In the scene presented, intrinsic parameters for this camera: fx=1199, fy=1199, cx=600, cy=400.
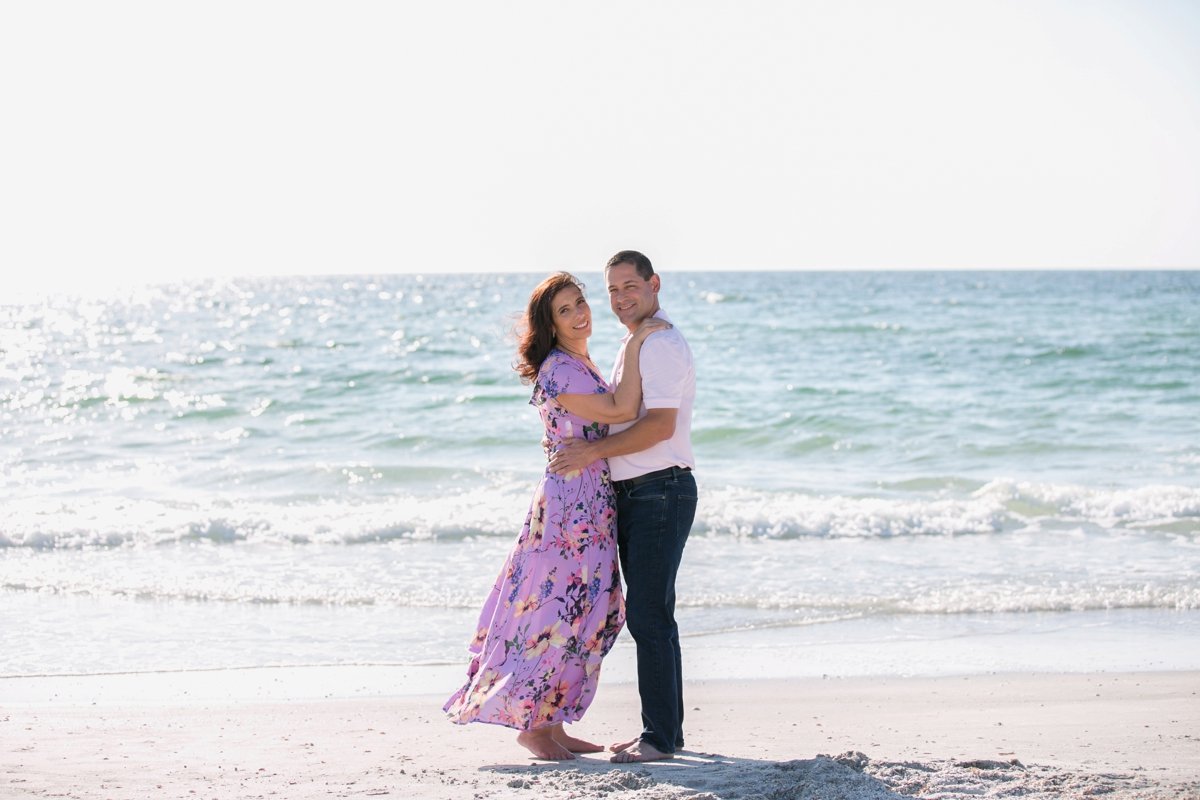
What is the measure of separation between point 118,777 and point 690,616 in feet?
12.4

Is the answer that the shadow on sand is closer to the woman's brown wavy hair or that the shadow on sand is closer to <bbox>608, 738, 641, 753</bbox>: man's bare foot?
<bbox>608, 738, 641, 753</bbox>: man's bare foot

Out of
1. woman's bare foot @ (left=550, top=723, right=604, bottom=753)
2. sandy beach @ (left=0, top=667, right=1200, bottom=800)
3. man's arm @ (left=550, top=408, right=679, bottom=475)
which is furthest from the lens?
woman's bare foot @ (left=550, top=723, right=604, bottom=753)

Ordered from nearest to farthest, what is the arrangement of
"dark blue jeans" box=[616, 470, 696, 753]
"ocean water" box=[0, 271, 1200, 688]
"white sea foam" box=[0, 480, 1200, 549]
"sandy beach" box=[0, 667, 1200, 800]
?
1. "sandy beach" box=[0, 667, 1200, 800]
2. "dark blue jeans" box=[616, 470, 696, 753]
3. "ocean water" box=[0, 271, 1200, 688]
4. "white sea foam" box=[0, 480, 1200, 549]

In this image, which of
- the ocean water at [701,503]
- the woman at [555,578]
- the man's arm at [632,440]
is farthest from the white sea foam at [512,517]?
the man's arm at [632,440]

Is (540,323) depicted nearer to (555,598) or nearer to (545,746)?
(555,598)

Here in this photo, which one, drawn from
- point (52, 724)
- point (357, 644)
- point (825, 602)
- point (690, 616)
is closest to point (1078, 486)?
point (825, 602)

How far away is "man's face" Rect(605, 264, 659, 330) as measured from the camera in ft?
14.0

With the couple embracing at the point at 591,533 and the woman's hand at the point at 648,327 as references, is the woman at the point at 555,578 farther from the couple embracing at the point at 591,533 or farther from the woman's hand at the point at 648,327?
the woman's hand at the point at 648,327

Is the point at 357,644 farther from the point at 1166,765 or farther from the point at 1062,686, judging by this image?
the point at 1166,765

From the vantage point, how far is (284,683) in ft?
19.2

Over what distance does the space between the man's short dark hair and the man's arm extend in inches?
19.5

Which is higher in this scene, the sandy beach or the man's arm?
the man's arm

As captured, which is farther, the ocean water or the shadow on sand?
the ocean water

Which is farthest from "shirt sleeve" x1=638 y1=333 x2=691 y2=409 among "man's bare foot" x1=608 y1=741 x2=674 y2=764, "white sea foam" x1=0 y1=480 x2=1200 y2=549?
→ "white sea foam" x1=0 y1=480 x2=1200 y2=549
